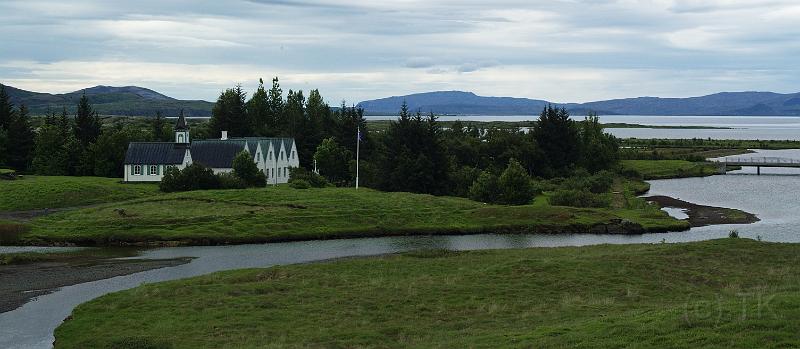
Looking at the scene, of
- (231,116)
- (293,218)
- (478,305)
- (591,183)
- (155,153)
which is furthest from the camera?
(231,116)

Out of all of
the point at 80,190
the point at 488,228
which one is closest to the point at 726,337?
the point at 488,228

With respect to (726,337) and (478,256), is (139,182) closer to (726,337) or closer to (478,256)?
(478,256)

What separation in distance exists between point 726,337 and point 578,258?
2307 cm

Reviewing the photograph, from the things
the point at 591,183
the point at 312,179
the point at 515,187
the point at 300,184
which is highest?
the point at 515,187

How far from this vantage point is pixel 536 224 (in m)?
74.1

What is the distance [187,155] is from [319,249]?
45394 millimetres

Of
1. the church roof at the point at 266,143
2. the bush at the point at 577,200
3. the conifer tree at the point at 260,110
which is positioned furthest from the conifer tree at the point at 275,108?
the bush at the point at 577,200

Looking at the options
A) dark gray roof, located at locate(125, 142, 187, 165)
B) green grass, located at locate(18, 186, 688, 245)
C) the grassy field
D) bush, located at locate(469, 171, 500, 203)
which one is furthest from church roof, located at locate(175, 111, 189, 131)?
the grassy field

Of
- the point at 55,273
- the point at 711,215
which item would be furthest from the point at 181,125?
the point at 711,215

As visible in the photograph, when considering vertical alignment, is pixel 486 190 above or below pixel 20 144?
below

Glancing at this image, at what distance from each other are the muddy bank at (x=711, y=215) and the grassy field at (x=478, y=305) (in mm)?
28804

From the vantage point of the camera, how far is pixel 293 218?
236 ft

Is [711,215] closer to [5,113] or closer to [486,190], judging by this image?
[486,190]

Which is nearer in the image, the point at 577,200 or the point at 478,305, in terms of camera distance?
the point at 478,305
